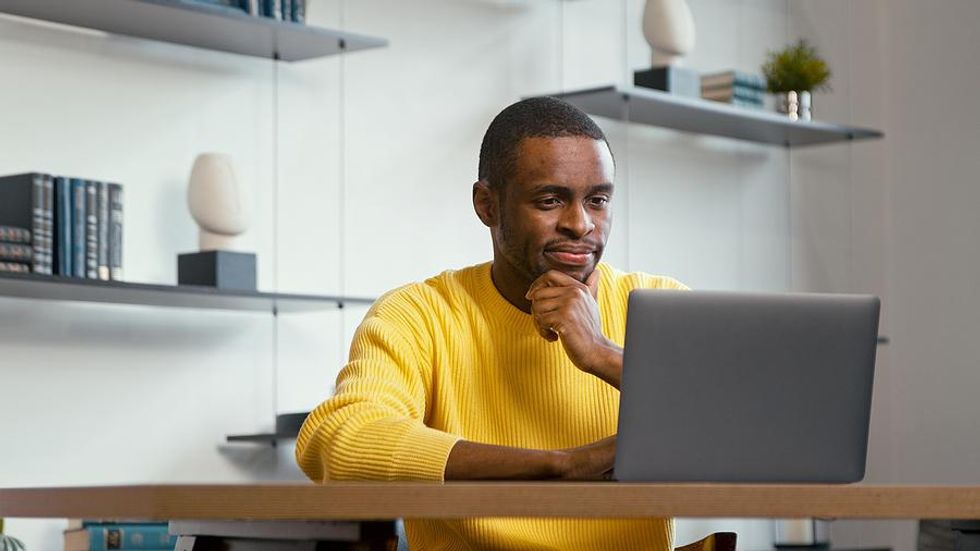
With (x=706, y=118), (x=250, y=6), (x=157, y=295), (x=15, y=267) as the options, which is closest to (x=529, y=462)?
(x=15, y=267)

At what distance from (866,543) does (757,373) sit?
3583 mm

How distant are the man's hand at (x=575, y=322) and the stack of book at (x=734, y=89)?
8.23 feet

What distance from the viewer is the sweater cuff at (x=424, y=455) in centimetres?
150

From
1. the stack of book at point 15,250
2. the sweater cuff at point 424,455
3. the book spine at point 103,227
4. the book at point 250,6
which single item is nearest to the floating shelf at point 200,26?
the book at point 250,6

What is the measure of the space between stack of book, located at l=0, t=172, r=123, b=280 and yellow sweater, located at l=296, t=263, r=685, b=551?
3.70 feet

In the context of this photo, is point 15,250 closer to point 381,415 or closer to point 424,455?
point 381,415

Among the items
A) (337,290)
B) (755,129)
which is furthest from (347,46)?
(755,129)

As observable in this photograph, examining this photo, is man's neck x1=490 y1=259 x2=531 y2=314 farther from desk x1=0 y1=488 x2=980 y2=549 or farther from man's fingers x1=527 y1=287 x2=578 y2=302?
desk x1=0 y1=488 x2=980 y2=549

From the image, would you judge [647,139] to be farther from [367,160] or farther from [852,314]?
[852,314]

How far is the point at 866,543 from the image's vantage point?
471cm

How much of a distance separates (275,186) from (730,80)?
1456mm

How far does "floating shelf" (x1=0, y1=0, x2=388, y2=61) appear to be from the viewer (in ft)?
9.81

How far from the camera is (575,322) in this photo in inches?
69.5

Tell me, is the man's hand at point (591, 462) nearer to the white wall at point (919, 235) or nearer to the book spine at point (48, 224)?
the book spine at point (48, 224)
